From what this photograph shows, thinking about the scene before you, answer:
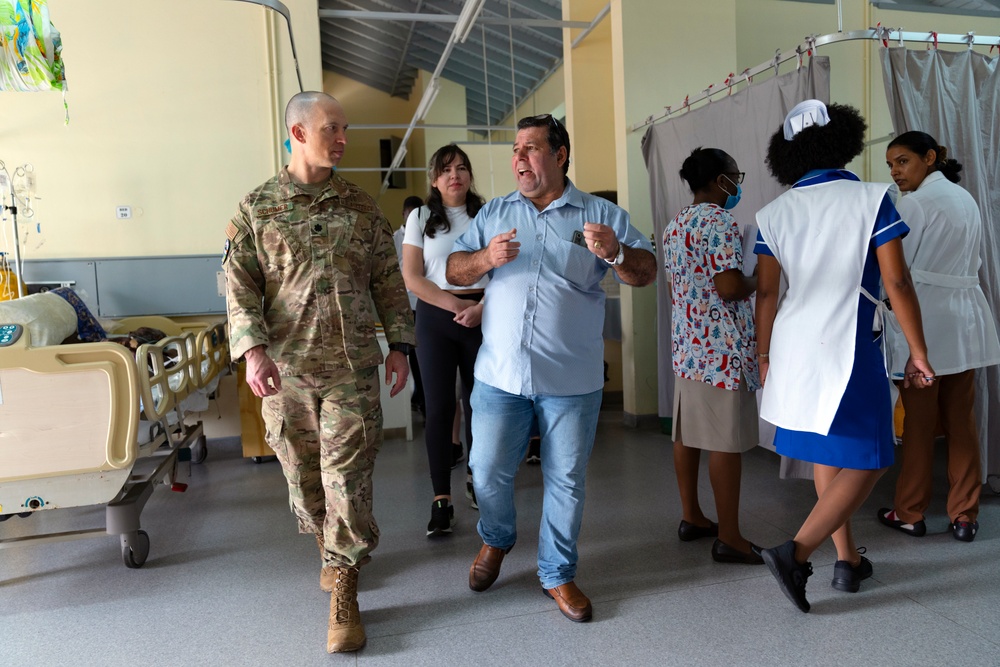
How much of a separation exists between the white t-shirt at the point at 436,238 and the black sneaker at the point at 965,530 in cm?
211

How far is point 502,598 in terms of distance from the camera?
2.38 meters

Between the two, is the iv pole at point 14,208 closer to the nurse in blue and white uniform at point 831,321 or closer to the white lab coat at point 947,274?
the nurse in blue and white uniform at point 831,321

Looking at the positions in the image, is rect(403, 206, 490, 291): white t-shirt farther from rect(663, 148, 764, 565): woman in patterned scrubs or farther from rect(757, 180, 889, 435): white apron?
rect(757, 180, 889, 435): white apron

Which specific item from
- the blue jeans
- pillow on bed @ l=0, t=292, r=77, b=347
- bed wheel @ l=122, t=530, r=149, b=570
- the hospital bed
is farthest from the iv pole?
the blue jeans

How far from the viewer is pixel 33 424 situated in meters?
2.43

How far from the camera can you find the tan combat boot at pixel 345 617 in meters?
2.06

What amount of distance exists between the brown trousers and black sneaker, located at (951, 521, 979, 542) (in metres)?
0.04

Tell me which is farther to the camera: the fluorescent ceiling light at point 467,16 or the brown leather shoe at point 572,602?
the fluorescent ceiling light at point 467,16

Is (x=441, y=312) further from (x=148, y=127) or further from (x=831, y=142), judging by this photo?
(x=148, y=127)

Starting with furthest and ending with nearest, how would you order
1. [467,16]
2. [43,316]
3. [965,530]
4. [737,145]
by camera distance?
1. [467,16]
2. [737,145]
3. [43,316]
4. [965,530]

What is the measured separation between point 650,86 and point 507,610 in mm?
3638

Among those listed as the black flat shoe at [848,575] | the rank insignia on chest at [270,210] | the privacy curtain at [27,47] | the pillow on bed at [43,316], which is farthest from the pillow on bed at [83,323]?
the black flat shoe at [848,575]

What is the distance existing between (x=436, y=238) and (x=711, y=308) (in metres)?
1.16

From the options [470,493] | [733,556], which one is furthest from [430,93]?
[733,556]
